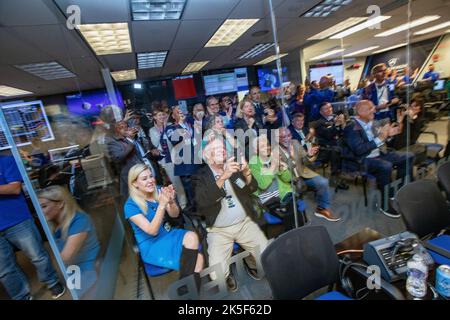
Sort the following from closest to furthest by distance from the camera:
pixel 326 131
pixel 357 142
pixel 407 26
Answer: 1. pixel 357 142
2. pixel 326 131
3. pixel 407 26

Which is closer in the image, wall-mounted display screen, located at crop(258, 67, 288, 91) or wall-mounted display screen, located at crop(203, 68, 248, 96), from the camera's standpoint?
wall-mounted display screen, located at crop(203, 68, 248, 96)

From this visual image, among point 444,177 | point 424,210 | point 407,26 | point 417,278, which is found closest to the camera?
point 417,278

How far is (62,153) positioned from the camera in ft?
4.85

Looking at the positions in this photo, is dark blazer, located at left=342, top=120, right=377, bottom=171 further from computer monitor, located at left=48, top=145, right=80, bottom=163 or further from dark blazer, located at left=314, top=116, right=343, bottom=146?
computer monitor, located at left=48, top=145, right=80, bottom=163

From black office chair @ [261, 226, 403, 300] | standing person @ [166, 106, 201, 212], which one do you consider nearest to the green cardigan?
standing person @ [166, 106, 201, 212]

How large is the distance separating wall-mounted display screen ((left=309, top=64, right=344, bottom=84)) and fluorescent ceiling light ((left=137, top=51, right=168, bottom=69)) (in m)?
1.85

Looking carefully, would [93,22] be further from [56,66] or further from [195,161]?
[195,161]

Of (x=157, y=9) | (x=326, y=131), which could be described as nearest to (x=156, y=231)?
(x=157, y=9)

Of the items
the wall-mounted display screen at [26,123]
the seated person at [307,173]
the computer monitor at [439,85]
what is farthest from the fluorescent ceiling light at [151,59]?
the computer monitor at [439,85]

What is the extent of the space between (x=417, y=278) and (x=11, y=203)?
2.69 meters

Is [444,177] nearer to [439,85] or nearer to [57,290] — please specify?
[439,85]

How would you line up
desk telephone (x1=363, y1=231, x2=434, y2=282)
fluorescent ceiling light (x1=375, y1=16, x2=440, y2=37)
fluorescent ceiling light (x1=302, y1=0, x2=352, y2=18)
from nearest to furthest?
desk telephone (x1=363, y1=231, x2=434, y2=282) → fluorescent ceiling light (x1=302, y1=0, x2=352, y2=18) → fluorescent ceiling light (x1=375, y1=16, x2=440, y2=37)

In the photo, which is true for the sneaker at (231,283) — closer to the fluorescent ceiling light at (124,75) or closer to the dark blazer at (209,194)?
the dark blazer at (209,194)

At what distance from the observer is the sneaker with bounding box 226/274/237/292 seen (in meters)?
1.93
